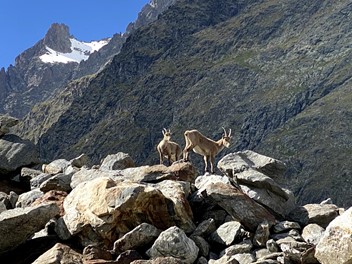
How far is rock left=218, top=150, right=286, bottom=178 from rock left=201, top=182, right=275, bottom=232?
3.93 m

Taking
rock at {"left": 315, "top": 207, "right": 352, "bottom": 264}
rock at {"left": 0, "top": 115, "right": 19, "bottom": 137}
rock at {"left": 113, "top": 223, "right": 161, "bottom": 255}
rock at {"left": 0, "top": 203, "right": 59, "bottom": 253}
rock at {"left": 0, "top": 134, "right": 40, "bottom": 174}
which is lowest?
rock at {"left": 315, "top": 207, "right": 352, "bottom": 264}

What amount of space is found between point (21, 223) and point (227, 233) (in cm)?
917

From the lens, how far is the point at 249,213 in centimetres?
2473

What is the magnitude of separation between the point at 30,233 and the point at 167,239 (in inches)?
252

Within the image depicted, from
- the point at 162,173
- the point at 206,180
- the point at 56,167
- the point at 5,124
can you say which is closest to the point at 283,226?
the point at 206,180

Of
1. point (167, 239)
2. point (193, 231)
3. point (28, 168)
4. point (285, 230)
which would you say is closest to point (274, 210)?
point (285, 230)

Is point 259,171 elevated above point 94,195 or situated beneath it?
situated beneath

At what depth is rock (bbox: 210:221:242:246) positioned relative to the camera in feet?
75.7

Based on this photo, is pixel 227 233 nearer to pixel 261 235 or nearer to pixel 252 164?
pixel 261 235

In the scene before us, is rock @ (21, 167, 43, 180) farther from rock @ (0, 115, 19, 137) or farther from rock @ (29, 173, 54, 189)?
rock @ (0, 115, 19, 137)

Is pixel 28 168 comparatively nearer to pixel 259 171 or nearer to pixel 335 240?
pixel 259 171

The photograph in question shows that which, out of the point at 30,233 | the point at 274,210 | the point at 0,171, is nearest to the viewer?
the point at 30,233

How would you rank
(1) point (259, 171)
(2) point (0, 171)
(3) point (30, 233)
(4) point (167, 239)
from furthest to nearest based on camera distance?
(2) point (0, 171), (1) point (259, 171), (3) point (30, 233), (4) point (167, 239)

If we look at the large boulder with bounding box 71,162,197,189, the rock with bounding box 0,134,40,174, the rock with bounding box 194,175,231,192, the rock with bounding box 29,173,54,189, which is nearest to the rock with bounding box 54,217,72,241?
the large boulder with bounding box 71,162,197,189
